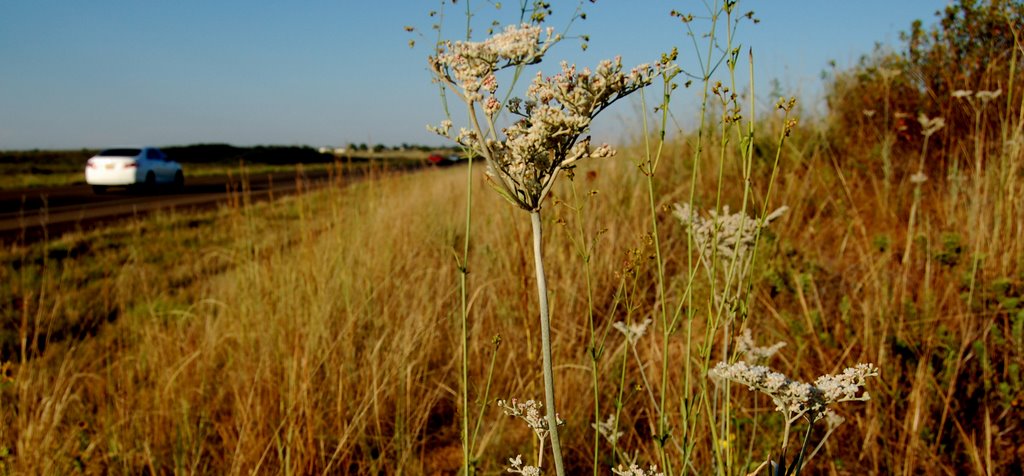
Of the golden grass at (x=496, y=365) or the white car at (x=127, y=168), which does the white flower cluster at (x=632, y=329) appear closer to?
the golden grass at (x=496, y=365)

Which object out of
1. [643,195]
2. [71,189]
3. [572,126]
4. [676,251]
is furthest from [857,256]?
[71,189]

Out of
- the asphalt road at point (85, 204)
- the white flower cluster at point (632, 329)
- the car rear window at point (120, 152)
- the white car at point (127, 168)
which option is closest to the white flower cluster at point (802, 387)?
the white flower cluster at point (632, 329)

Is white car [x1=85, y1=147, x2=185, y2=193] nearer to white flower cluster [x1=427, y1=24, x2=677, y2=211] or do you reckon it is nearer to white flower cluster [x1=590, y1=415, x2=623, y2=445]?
white flower cluster [x1=590, y1=415, x2=623, y2=445]

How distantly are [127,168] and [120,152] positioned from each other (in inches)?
36.8

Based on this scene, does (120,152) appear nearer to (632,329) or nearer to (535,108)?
(632,329)

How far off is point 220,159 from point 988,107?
3327 centimetres

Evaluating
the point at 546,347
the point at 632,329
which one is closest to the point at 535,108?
the point at 546,347

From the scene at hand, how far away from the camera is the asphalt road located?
9.54m

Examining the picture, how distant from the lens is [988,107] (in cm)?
500

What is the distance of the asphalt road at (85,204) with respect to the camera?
954 centimetres

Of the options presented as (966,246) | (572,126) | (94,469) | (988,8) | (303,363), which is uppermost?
(988,8)

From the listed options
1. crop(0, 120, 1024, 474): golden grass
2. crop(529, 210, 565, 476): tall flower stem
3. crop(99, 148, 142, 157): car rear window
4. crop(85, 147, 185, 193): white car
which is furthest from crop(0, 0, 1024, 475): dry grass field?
crop(99, 148, 142, 157): car rear window

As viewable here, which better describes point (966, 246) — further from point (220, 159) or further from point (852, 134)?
point (220, 159)

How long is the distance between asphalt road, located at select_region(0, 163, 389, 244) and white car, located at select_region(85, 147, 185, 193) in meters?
0.28
